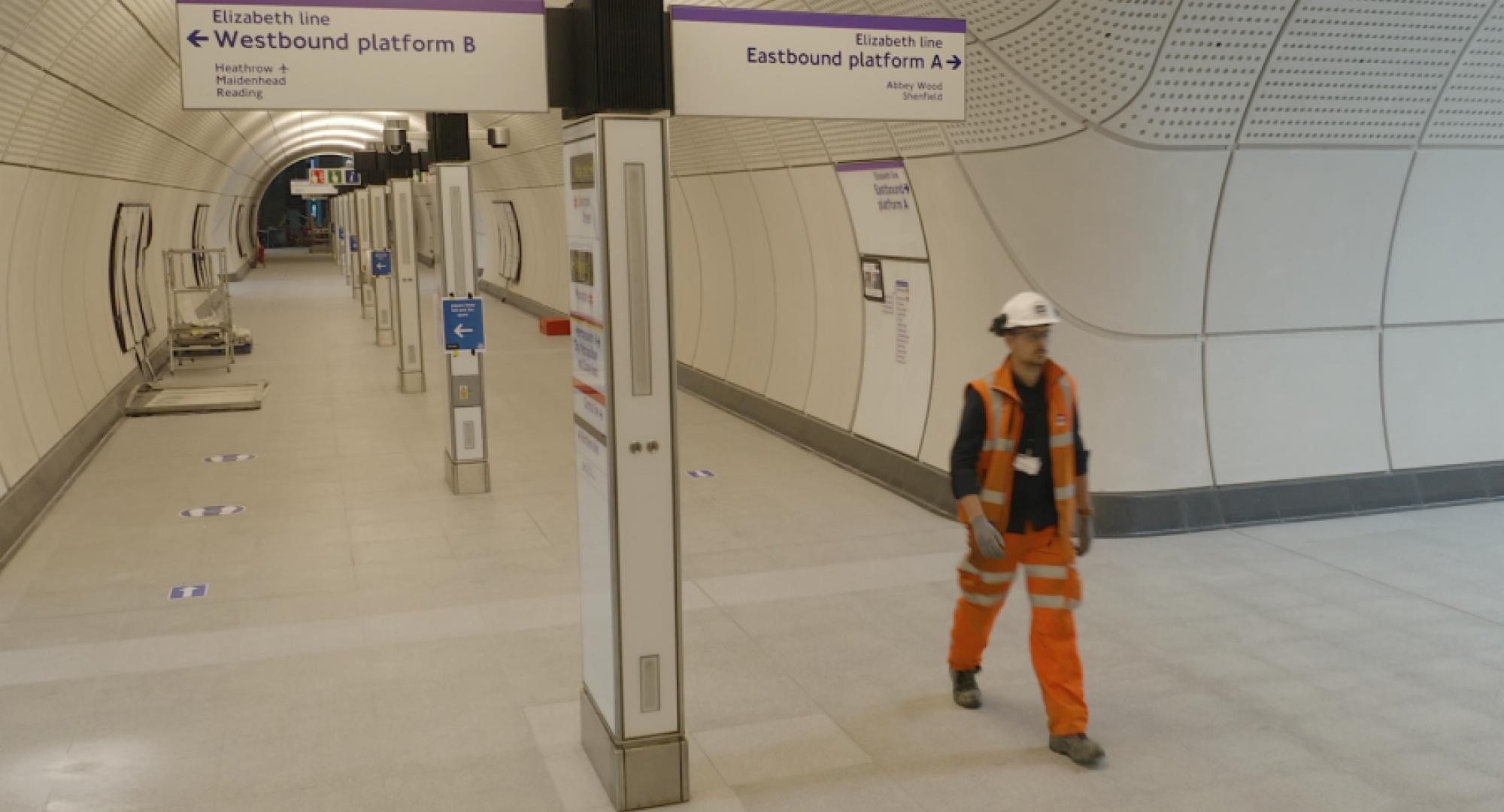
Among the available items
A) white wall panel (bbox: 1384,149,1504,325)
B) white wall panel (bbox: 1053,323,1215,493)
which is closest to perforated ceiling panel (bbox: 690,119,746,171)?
white wall panel (bbox: 1053,323,1215,493)

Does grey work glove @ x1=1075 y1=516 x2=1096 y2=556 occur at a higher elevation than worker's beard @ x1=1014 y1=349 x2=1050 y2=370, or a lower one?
lower

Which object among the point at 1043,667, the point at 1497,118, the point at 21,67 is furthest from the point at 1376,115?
the point at 21,67

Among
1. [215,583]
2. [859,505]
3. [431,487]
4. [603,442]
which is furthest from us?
[431,487]

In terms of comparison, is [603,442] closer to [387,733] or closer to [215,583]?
[387,733]

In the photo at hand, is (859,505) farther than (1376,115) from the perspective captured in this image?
Yes

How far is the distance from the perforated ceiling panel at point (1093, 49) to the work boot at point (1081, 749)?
3893mm

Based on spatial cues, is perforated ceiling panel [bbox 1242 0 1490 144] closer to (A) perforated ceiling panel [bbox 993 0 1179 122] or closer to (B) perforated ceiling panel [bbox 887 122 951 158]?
(A) perforated ceiling panel [bbox 993 0 1179 122]

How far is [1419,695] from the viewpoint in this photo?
548 centimetres

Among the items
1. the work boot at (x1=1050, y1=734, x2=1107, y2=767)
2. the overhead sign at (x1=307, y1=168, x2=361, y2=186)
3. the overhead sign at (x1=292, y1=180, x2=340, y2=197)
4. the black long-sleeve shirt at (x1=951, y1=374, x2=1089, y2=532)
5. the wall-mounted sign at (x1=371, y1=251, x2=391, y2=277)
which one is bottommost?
the work boot at (x1=1050, y1=734, x2=1107, y2=767)

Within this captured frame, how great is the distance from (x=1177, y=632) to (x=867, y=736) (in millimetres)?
2028

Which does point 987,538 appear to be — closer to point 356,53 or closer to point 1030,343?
point 1030,343

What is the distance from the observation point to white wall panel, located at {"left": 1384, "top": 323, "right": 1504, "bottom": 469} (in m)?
8.67

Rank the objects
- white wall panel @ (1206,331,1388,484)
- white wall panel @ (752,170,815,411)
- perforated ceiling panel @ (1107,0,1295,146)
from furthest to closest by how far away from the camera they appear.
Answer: white wall panel @ (752,170,815,411), white wall panel @ (1206,331,1388,484), perforated ceiling panel @ (1107,0,1295,146)

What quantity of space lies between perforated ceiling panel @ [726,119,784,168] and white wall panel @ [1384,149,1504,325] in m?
5.00
